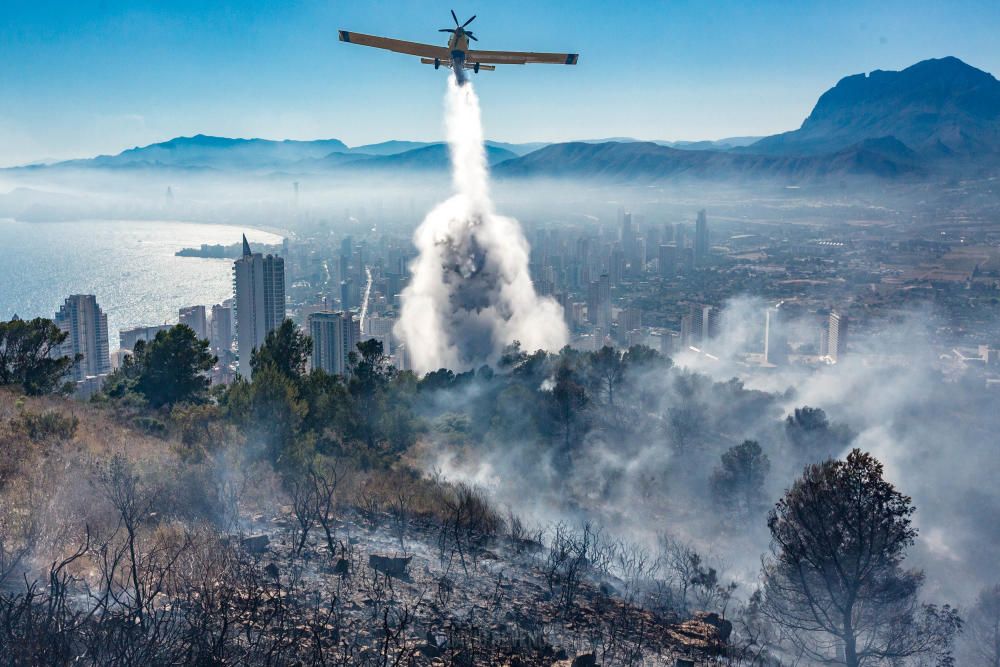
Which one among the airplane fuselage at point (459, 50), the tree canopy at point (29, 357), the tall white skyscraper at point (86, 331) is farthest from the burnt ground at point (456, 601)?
the tall white skyscraper at point (86, 331)

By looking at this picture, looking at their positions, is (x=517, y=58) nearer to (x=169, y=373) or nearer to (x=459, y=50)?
(x=459, y=50)

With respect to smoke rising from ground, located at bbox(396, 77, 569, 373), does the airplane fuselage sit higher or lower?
higher

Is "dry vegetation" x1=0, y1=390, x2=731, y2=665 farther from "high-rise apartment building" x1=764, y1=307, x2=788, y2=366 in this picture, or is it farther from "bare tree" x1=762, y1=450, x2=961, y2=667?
"high-rise apartment building" x1=764, y1=307, x2=788, y2=366

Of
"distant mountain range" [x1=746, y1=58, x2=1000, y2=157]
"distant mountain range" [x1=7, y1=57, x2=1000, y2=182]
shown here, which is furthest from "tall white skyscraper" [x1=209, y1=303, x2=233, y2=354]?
"distant mountain range" [x1=746, y1=58, x2=1000, y2=157]

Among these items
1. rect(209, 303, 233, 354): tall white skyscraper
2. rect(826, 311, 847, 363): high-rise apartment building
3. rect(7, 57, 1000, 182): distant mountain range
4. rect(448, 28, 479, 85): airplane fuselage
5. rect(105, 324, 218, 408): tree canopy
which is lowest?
rect(209, 303, 233, 354): tall white skyscraper

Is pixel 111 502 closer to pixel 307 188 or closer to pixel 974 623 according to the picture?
pixel 974 623

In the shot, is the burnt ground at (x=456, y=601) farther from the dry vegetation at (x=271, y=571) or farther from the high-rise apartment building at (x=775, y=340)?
the high-rise apartment building at (x=775, y=340)
